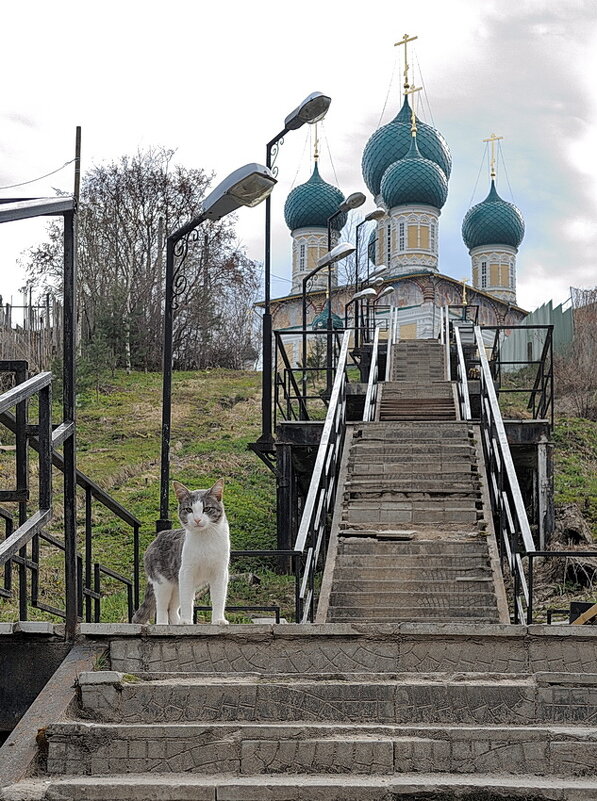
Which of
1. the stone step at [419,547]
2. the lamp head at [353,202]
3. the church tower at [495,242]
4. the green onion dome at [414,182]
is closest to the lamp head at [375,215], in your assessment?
the lamp head at [353,202]

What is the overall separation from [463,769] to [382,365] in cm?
1707

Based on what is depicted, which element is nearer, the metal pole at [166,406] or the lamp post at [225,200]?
the metal pole at [166,406]

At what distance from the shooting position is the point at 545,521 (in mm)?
12109

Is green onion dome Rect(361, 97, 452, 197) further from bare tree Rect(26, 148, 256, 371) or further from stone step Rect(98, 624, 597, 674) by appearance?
stone step Rect(98, 624, 597, 674)

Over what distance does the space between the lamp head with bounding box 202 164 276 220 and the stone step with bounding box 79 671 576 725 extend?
5.98 meters

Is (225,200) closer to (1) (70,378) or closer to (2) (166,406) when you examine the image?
(2) (166,406)

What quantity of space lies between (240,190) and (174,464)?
10.0 m

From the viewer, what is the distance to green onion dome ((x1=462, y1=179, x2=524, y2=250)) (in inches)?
1842

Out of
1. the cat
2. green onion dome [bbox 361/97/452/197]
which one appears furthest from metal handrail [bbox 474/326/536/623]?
green onion dome [bbox 361/97/452/197]

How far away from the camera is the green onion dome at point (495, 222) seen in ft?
153

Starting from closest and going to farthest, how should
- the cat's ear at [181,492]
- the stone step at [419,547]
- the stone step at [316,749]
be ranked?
1. the stone step at [316,749]
2. the cat's ear at [181,492]
3. the stone step at [419,547]

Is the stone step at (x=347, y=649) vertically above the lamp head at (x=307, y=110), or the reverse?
the lamp head at (x=307, y=110)

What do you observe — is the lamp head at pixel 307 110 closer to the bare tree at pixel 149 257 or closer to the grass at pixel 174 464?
the grass at pixel 174 464

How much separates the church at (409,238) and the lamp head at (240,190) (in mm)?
27451
